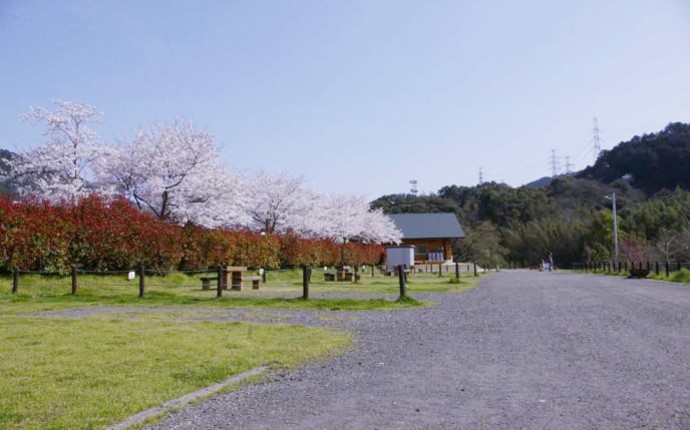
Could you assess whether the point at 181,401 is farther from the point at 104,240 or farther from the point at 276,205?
the point at 276,205

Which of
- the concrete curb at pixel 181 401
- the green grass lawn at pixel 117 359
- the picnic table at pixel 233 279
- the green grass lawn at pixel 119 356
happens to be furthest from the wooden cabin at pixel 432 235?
the concrete curb at pixel 181 401

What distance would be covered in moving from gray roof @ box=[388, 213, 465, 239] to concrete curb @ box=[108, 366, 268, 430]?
54568 millimetres

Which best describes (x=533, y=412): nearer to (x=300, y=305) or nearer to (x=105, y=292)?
(x=300, y=305)

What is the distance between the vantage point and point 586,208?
65438 mm

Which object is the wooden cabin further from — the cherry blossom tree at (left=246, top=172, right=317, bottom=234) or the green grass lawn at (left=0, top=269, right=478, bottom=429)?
the green grass lawn at (left=0, top=269, right=478, bottom=429)

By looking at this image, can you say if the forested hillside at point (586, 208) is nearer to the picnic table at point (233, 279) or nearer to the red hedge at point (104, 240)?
the red hedge at point (104, 240)

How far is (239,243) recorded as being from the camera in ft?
90.4

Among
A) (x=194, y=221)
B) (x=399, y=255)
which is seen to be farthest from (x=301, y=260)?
(x=399, y=255)

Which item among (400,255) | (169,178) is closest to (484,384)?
(400,255)

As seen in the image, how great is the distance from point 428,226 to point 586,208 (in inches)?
730

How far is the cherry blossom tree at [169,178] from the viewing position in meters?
25.9

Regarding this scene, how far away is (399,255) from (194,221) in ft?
37.5

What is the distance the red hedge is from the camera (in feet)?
53.9

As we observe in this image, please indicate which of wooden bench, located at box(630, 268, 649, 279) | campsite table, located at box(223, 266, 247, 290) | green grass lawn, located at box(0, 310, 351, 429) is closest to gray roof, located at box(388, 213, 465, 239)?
wooden bench, located at box(630, 268, 649, 279)
